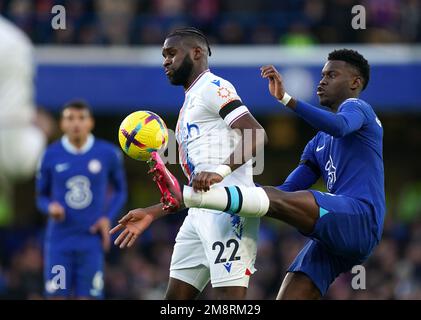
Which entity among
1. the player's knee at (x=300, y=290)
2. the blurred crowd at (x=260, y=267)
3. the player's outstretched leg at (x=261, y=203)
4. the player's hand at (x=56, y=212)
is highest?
the player's outstretched leg at (x=261, y=203)

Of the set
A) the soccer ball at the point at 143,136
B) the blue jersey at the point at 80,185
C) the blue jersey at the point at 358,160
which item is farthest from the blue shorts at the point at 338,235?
the blue jersey at the point at 80,185

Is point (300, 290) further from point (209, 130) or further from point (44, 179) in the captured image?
point (44, 179)

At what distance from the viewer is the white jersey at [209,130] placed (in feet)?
17.2

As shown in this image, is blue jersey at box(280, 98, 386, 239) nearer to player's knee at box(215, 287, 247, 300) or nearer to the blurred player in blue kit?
player's knee at box(215, 287, 247, 300)

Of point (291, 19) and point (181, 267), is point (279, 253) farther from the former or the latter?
point (181, 267)

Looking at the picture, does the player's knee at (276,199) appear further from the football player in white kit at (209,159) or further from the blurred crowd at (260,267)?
the blurred crowd at (260,267)

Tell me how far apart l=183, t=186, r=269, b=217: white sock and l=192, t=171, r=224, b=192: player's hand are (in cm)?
5

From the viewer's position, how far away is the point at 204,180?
4.79 meters

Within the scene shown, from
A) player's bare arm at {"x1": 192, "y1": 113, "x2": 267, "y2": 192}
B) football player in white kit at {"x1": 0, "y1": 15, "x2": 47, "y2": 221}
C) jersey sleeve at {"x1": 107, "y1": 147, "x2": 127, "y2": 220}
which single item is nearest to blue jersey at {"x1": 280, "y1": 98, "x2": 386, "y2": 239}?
player's bare arm at {"x1": 192, "y1": 113, "x2": 267, "y2": 192}

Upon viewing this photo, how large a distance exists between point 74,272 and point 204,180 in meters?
4.25

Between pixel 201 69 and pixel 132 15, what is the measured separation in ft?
32.9

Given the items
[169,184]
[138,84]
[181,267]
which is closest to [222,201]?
[169,184]

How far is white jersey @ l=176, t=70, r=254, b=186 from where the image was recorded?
5250 mm

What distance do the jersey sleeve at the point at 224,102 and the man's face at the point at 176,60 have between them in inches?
8.9
